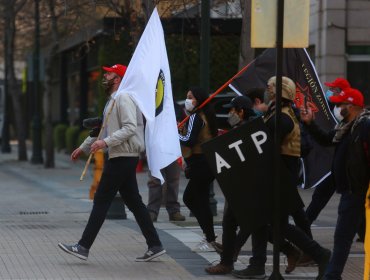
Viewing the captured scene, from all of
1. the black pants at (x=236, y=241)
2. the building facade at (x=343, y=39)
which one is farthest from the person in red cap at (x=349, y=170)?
the building facade at (x=343, y=39)

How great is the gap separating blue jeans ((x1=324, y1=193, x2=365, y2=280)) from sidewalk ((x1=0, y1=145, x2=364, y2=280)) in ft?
3.23

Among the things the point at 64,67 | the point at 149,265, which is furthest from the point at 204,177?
the point at 64,67

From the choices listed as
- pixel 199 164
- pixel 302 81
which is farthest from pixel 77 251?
pixel 302 81

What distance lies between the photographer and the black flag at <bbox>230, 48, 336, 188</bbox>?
35.2 ft

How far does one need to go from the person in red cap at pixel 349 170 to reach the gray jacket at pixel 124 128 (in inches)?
82.1

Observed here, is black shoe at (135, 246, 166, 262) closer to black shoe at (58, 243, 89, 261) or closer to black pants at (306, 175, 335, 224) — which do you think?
black shoe at (58, 243, 89, 261)

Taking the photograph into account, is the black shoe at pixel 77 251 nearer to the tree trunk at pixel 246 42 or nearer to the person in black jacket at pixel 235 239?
the person in black jacket at pixel 235 239

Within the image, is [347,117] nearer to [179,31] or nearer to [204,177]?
[204,177]

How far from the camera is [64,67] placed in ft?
128

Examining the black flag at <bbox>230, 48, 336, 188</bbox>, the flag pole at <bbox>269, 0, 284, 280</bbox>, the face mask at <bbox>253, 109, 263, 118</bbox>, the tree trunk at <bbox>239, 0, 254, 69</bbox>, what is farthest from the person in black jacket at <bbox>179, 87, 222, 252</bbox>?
the tree trunk at <bbox>239, 0, 254, 69</bbox>

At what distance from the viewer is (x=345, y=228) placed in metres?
8.40

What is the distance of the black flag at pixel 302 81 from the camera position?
1074 centimetres

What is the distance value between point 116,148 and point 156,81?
97 centimetres

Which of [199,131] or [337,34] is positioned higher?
[337,34]
